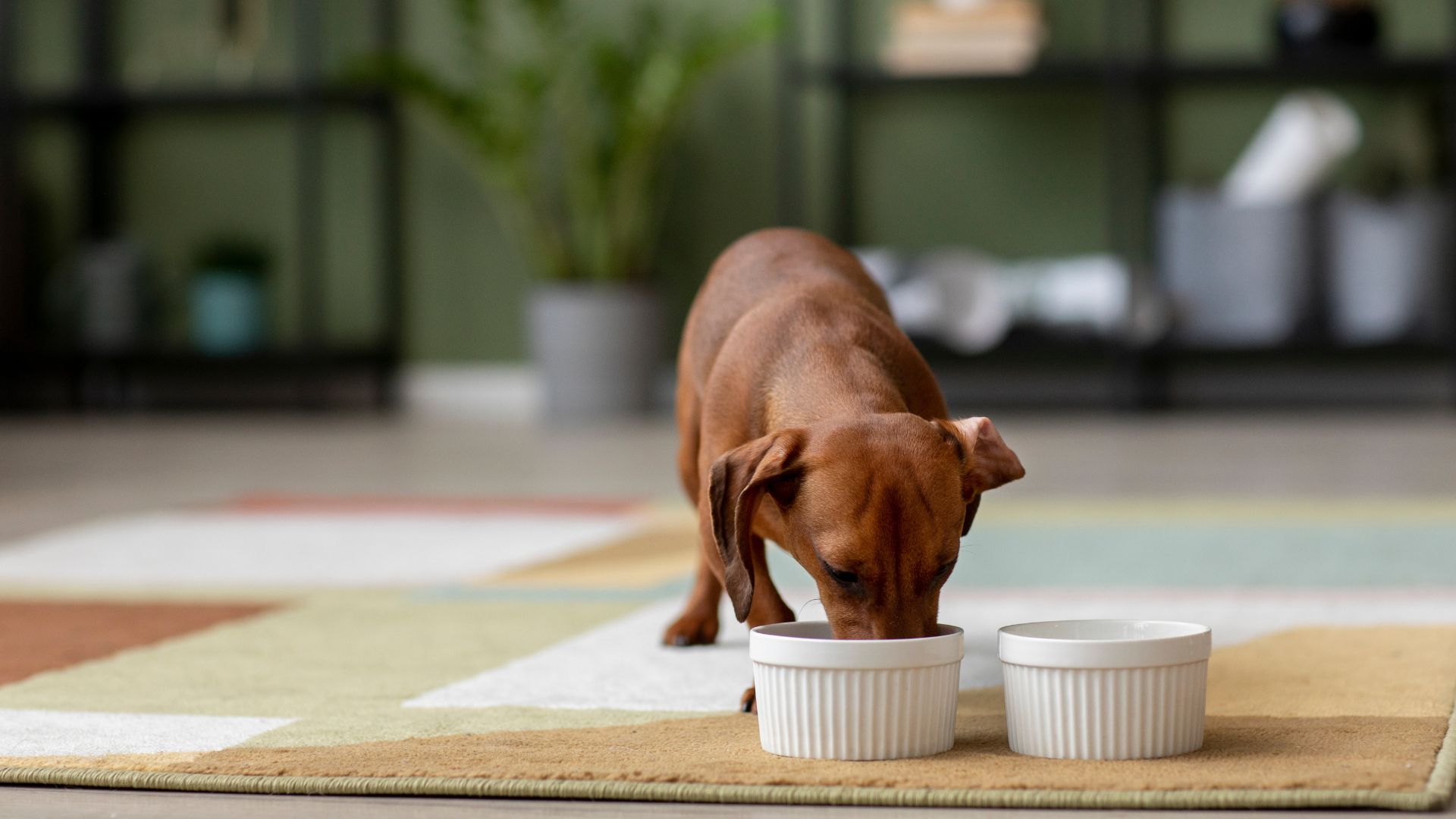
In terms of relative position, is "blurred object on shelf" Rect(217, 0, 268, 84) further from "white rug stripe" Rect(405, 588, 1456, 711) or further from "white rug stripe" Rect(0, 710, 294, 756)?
"white rug stripe" Rect(0, 710, 294, 756)

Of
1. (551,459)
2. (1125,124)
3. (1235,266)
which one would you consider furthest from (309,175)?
(1235,266)

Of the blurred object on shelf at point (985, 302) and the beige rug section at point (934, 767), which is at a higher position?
the blurred object on shelf at point (985, 302)

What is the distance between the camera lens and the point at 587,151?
518cm

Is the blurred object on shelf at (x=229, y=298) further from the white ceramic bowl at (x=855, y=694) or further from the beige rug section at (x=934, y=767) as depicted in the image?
the white ceramic bowl at (x=855, y=694)

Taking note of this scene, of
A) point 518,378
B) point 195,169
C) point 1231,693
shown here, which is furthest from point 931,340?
point 1231,693

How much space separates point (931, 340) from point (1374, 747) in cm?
382

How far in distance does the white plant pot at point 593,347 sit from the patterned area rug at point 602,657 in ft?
7.73

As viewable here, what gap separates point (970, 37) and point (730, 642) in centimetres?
356

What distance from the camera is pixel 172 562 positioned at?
92.4 inches

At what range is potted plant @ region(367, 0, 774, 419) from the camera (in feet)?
16.7

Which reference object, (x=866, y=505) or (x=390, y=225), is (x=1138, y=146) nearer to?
(x=390, y=225)

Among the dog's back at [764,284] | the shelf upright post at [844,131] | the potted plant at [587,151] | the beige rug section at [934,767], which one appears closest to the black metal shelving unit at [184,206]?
the potted plant at [587,151]

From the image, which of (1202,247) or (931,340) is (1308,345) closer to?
(1202,247)

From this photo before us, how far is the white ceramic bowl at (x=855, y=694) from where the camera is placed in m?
1.13
